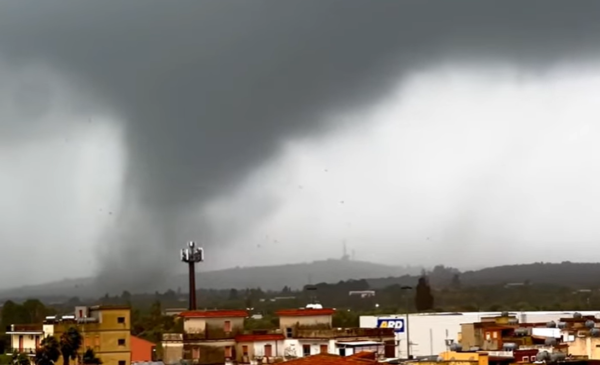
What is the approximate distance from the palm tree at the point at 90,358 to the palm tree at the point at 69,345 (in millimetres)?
832

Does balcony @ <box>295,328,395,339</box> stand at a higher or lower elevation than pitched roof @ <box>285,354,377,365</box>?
lower

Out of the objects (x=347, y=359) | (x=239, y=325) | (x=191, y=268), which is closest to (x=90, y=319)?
(x=239, y=325)

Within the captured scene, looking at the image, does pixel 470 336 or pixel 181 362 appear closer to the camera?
pixel 181 362

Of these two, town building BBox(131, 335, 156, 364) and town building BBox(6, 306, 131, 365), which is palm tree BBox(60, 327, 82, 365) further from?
town building BBox(131, 335, 156, 364)

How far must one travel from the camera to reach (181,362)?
66.6 m

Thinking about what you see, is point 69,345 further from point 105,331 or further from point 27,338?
point 27,338

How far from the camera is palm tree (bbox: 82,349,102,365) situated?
7062 cm

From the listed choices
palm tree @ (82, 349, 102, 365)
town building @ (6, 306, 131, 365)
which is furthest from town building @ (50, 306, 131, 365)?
palm tree @ (82, 349, 102, 365)

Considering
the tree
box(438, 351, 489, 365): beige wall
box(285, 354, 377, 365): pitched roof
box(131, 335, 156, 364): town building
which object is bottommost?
box(131, 335, 156, 364): town building

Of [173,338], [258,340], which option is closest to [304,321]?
[258,340]

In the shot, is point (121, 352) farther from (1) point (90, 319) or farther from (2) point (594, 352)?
(2) point (594, 352)

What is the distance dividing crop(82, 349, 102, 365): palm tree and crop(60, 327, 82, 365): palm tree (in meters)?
0.83

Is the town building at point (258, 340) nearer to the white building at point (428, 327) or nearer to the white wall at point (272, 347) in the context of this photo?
the white wall at point (272, 347)

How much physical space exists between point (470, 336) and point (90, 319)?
95.7 ft
